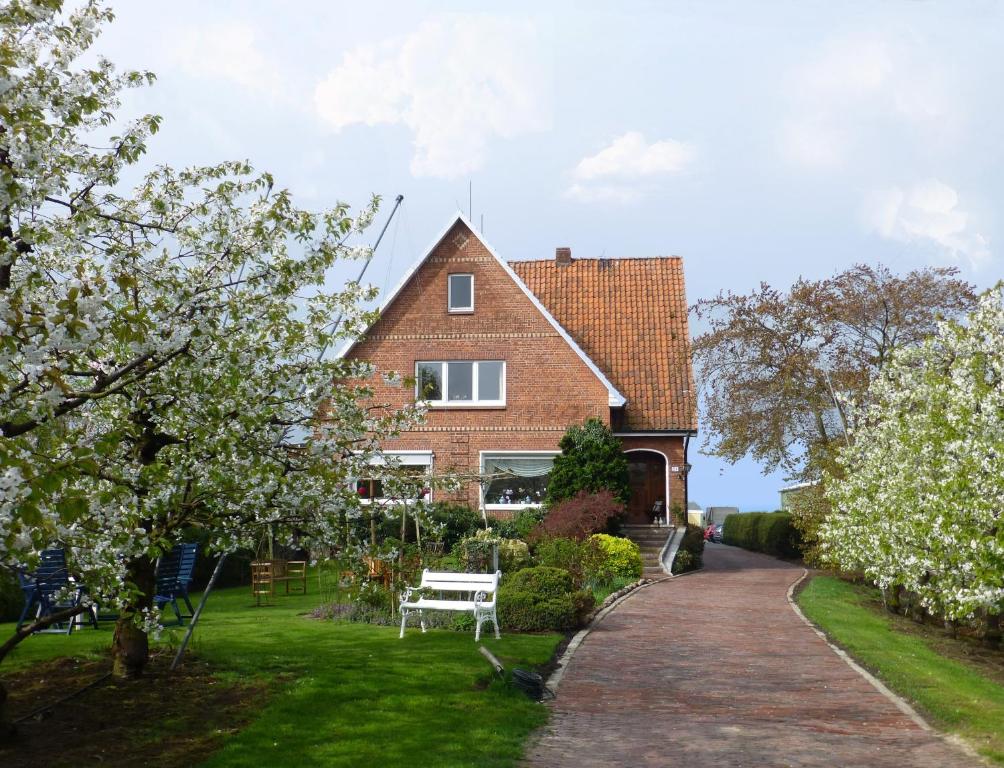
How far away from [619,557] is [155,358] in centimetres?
1818

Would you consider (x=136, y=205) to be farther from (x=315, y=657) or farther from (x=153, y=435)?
(x=315, y=657)

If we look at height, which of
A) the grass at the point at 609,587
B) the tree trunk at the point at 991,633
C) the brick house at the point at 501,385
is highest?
the brick house at the point at 501,385

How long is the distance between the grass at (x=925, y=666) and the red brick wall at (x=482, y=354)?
1002 cm

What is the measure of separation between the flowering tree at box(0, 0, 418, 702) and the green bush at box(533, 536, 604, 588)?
10716 mm

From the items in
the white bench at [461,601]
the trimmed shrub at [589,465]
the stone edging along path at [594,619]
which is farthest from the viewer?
the trimmed shrub at [589,465]

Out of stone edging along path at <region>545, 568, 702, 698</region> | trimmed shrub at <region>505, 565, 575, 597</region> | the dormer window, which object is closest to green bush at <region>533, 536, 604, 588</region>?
stone edging along path at <region>545, 568, 702, 698</region>

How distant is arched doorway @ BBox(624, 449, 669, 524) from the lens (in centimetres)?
3384

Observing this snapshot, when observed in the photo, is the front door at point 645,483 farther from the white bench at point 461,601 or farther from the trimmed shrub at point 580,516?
the white bench at point 461,601

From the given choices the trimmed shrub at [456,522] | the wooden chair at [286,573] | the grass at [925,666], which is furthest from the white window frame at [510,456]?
the grass at [925,666]

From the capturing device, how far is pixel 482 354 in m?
32.8

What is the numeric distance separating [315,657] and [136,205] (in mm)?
5999

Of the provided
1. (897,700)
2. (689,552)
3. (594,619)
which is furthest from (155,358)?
(689,552)

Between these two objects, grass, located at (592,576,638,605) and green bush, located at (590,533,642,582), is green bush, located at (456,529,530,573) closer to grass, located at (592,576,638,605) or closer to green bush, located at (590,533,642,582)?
grass, located at (592,576,638,605)

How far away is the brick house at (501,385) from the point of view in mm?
32250
